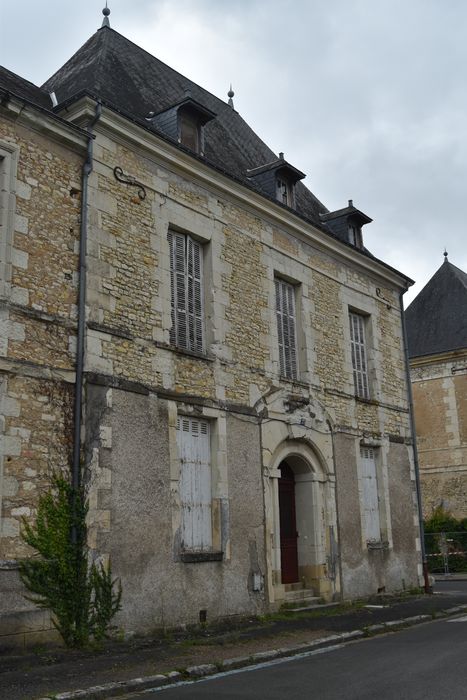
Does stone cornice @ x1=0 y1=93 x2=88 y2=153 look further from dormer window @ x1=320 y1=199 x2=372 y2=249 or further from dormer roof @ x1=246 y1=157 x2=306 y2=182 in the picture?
dormer window @ x1=320 y1=199 x2=372 y2=249

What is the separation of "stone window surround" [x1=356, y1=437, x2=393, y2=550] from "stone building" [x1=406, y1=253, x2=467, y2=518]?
10.1m

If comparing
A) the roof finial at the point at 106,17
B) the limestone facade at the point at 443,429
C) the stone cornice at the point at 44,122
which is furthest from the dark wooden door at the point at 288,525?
the limestone facade at the point at 443,429

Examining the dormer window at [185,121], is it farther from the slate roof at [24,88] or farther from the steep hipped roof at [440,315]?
the steep hipped roof at [440,315]

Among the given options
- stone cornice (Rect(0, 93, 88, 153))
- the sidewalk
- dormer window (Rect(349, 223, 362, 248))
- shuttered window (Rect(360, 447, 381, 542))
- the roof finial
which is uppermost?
the roof finial

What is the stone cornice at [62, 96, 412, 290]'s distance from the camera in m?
9.50

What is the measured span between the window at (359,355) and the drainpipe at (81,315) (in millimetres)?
6408

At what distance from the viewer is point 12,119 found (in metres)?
8.53

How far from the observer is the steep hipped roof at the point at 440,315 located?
24.4m

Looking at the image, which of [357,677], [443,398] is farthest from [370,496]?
[443,398]

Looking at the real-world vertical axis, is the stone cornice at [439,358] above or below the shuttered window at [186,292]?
above

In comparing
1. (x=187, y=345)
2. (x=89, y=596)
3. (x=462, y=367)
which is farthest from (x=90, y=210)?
(x=462, y=367)

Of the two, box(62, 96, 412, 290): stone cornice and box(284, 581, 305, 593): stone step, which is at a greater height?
box(62, 96, 412, 290): stone cornice

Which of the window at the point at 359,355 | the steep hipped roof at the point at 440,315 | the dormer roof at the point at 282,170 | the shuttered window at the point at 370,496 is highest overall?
the steep hipped roof at the point at 440,315

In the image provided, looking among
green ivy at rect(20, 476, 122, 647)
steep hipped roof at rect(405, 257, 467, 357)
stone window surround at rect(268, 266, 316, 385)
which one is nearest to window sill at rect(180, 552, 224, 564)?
green ivy at rect(20, 476, 122, 647)
